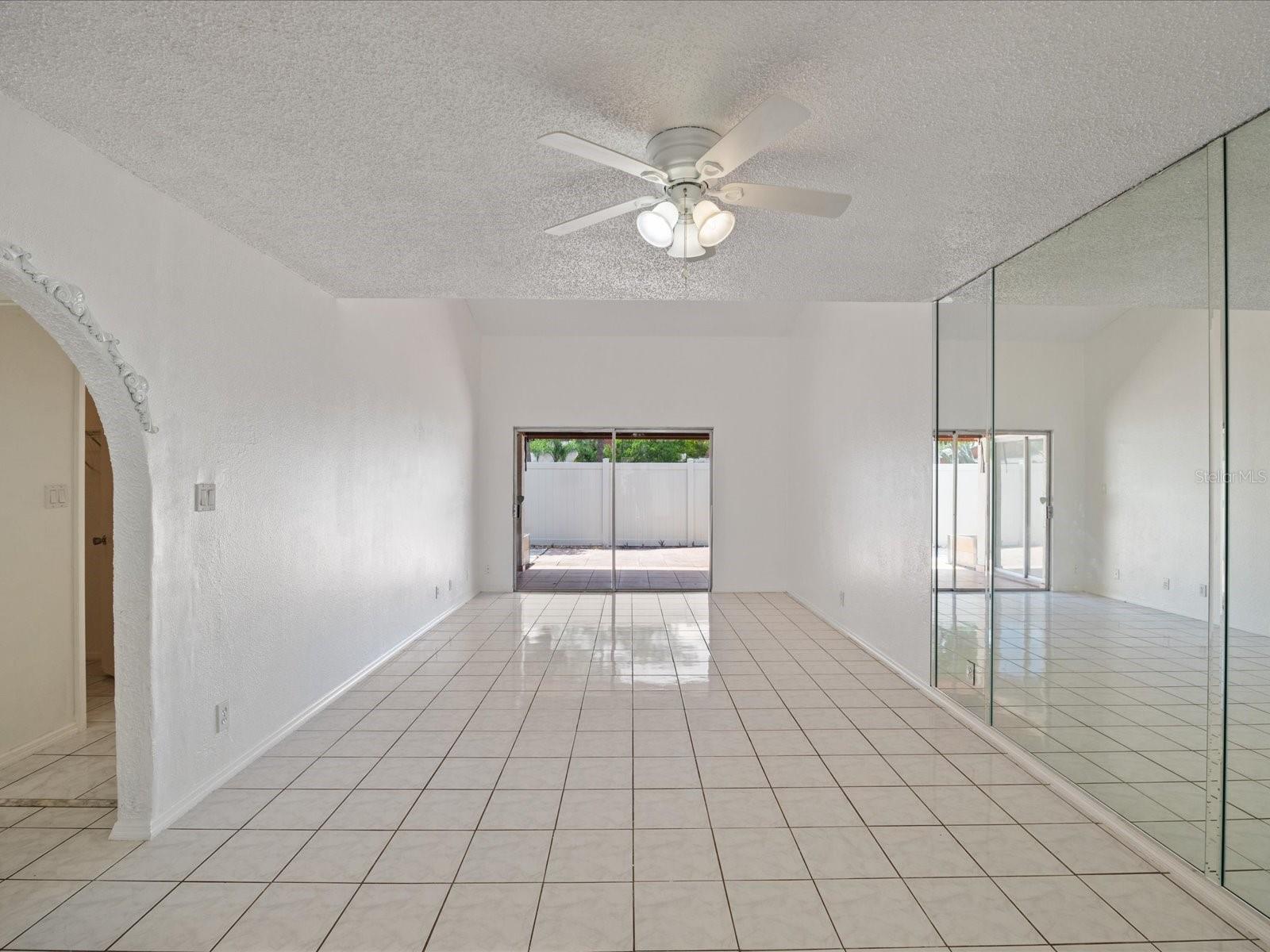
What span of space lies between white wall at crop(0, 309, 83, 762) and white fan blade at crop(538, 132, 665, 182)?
120 inches

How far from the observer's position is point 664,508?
326 inches

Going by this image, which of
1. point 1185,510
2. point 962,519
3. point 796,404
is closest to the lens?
point 1185,510

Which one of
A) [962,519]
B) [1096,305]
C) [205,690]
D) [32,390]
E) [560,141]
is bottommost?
[205,690]

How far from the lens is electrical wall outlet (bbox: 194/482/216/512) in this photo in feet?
9.06

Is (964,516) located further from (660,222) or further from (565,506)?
(565,506)

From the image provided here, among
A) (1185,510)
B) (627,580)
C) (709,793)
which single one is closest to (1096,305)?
(1185,510)

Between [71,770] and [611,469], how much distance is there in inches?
221

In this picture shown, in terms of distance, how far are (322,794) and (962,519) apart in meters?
3.42

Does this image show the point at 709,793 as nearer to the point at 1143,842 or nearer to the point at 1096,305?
the point at 1143,842

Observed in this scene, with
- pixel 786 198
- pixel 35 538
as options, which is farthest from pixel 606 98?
pixel 35 538

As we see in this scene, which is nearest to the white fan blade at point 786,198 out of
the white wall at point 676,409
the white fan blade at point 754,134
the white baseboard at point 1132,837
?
the white fan blade at point 754,134

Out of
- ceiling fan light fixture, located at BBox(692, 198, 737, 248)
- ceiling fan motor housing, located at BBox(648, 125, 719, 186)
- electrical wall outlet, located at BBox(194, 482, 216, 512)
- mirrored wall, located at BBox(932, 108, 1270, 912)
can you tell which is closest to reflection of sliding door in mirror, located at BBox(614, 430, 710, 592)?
mirrored wall, located at BBox(932, 108, 1270, 912)

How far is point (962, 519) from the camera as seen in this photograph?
383cm

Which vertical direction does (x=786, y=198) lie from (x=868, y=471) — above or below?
above
